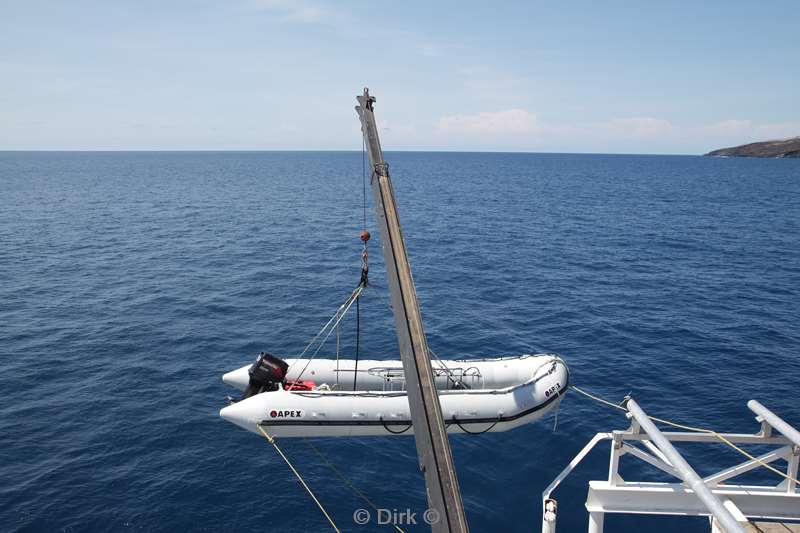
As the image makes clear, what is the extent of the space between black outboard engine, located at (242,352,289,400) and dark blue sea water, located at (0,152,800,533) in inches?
112

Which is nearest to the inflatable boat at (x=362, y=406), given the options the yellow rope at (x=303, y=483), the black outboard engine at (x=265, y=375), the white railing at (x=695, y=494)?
the black outboard engine at (x=265, y=375)

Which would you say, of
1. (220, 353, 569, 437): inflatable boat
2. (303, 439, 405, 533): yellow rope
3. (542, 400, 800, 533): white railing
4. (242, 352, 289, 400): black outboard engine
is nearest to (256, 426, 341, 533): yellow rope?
(220, 353, 569, 437): inflatable boat

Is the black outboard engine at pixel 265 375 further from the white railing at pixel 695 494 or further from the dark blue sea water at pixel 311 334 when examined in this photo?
the white railing at pixel 695 494

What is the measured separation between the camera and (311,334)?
94.1ft

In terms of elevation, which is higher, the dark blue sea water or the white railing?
the white railing

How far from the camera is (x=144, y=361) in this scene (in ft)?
82.6

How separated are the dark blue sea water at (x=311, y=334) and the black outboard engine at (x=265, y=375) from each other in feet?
9.34

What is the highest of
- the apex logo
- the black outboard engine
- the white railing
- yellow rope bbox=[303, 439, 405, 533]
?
the white railing

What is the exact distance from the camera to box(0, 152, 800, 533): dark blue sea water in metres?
16.6

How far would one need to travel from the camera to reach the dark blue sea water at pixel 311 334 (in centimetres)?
1661

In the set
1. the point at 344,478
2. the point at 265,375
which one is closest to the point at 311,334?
the point at 265,375

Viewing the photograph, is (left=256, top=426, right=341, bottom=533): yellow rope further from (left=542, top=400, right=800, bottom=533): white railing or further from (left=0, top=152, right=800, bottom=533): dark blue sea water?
(left=542, top=400, right=800, bottom=533): white railing

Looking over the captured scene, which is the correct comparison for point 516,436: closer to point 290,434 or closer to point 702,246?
point 290,434

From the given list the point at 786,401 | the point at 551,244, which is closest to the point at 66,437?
the point at 786,401
